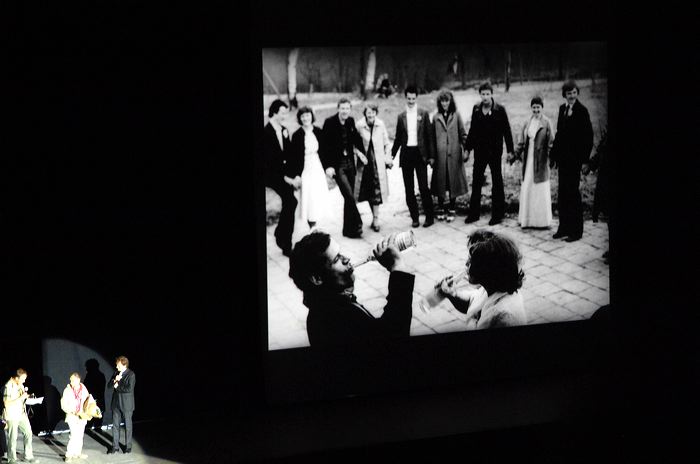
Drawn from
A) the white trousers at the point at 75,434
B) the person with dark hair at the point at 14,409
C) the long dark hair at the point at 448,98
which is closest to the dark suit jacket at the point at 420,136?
the long dark hair at the point at 448,98

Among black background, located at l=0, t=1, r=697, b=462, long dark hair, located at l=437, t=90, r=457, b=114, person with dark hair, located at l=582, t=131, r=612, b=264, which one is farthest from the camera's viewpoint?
person with dark hair, located at l=582, t=131, r=612, b=264

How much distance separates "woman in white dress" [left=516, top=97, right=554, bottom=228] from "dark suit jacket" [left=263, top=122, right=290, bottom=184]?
1.88 meters

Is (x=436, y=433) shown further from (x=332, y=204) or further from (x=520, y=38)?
(x=520, y=38)

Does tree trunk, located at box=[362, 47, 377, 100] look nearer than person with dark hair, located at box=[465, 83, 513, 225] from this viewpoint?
Yes

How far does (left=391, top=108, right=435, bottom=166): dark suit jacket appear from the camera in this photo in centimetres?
720

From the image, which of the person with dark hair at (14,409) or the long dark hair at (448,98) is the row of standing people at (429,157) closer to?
the long dark hair at (448,98)

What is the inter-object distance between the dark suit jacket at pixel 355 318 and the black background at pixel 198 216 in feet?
1.01

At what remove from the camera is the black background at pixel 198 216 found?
21.4 ft

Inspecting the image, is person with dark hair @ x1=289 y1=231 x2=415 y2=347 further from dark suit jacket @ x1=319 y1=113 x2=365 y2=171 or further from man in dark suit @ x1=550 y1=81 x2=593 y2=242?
man in dark suit @ x1=550 y1=81 x2=593 y2=242

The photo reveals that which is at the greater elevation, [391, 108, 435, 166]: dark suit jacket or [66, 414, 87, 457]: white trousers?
[391, 108, 435, 166]: dark suit jacket

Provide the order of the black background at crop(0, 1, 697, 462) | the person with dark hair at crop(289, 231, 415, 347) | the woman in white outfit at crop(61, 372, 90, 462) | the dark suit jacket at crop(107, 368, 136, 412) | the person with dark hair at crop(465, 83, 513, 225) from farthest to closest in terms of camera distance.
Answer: the person with dark hair at crop(465, 83, 513, 225), the person with dark hair at crop(289, 231, 415, 347), the black background at crop(0, 1, 697, 462), the dark suit jacket at crop(107, 368, 136, 412), the woman in white outfit at crop(61, 372, 90, 462)

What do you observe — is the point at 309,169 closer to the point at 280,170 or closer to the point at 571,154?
the point at 280,170

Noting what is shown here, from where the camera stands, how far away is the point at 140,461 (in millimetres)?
6301

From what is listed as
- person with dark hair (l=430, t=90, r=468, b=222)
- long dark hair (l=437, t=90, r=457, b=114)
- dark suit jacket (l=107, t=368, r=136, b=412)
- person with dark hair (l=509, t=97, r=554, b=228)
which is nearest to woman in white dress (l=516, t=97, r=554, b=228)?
person with dark hair (l=509, t=97, r=554, b=228)
